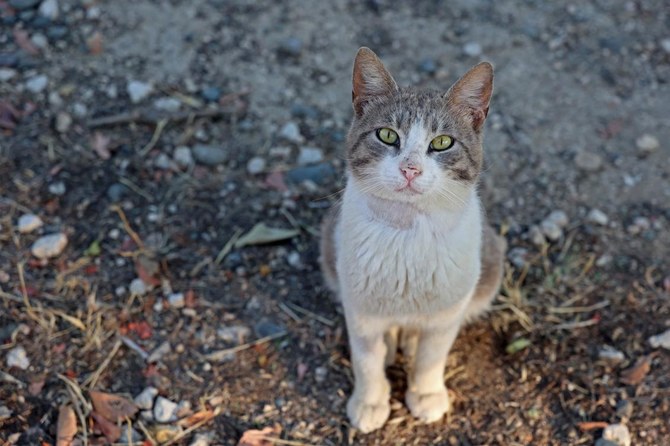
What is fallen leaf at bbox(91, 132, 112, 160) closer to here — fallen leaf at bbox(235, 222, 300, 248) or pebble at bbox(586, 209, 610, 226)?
fallen leaf at bbox(235, 222, 300, 248)

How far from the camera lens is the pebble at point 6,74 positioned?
14.5 feet

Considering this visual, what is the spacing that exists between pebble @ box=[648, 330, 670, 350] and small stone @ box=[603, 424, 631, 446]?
0.46m

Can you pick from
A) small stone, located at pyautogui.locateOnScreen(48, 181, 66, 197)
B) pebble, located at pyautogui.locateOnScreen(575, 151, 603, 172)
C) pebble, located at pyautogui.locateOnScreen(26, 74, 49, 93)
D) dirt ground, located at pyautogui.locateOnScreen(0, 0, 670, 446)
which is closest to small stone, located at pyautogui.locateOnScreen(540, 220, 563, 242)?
dirt ground, located at pyautogui.locateOnScreen(0, 0, 670, 446)

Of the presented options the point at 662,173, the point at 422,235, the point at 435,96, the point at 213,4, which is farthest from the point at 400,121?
the point at 213,4

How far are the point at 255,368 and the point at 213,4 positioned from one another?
2492 mm

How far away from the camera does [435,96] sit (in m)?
2.77

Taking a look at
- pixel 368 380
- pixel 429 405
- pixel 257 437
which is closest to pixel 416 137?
pixel 368 380

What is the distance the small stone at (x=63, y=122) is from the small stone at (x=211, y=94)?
735mm

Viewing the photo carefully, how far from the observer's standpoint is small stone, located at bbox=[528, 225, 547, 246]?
153 inches

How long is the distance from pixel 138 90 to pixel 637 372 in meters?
2.93

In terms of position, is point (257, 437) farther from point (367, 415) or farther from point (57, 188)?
point (57, 188)

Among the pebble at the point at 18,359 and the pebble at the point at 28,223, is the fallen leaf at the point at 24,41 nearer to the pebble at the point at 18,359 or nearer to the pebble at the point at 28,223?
the pebble at the point at 28,223

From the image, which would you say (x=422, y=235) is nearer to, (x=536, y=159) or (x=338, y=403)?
(x=338, y=403)

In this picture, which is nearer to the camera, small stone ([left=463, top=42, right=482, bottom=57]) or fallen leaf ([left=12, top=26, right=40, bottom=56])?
fallen leaf ([left=12, top=26, right=40, bottom=56])
